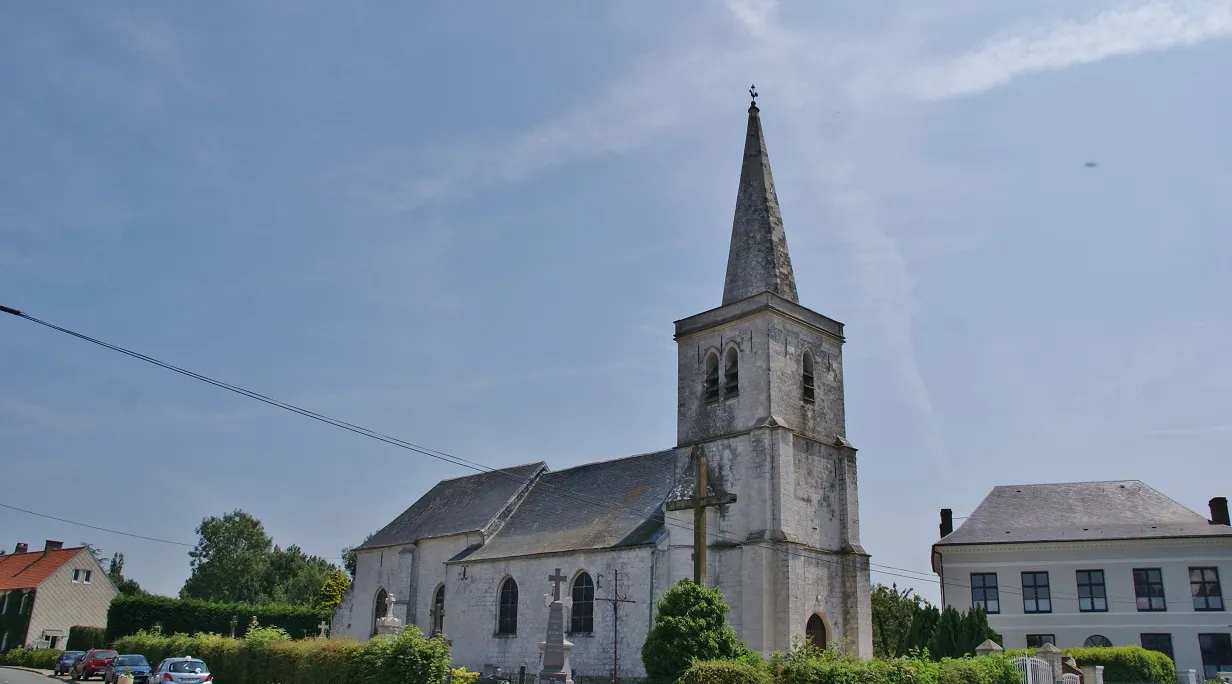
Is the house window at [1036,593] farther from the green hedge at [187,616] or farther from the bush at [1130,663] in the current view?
the green hedge at [187,616]

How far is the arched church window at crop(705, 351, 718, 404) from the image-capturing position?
95.9 feet

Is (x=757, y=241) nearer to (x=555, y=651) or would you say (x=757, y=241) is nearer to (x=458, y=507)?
(x=555, y=651)

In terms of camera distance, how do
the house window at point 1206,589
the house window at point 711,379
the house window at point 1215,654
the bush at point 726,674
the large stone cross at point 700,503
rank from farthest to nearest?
the house window at point 1206,589
the house window at point 1215,654
the house window at point 711,379
the large stone cross at point 700,503
the bush at point 726,674

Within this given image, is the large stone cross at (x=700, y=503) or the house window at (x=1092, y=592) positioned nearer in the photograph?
the large stone cross at (x=700, y=503)

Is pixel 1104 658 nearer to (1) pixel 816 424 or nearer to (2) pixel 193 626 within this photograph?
(1) pixel 816 424

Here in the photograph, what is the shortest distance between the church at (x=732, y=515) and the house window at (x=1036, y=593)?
1457 cm

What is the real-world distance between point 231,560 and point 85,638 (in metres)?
24.3

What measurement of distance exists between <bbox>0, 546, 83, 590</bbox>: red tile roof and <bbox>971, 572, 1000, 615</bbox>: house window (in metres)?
51.6

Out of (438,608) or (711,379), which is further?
(438,608)

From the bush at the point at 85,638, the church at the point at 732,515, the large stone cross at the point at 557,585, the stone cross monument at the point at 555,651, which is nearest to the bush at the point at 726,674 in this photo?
the stone cross monument at the point at 555,651

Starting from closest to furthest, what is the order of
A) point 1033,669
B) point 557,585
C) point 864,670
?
point 864,670 < point 1033,669 < point 557,585

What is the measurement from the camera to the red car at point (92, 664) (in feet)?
114

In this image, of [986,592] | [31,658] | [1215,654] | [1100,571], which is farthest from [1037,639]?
[31,658]

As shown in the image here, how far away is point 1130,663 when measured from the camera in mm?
32594
